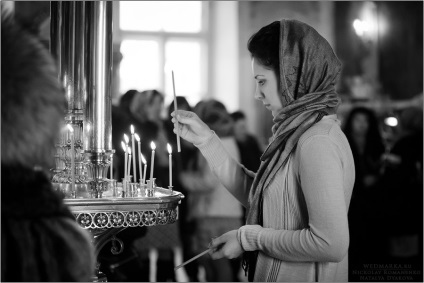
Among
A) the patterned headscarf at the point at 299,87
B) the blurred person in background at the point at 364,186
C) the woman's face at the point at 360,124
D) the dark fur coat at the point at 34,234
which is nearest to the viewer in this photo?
the dark fur coat at the point at 34,234

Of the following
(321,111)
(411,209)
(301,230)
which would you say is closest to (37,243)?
(301,230)

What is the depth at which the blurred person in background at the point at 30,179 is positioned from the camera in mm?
1271

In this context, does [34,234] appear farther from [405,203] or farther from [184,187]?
[405,203]

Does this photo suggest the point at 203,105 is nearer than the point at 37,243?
No

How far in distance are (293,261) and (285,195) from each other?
0.58 ft

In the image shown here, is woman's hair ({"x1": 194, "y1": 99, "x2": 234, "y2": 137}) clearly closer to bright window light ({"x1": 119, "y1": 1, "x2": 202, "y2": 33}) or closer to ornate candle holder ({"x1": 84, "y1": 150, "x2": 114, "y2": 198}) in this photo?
ornate candle holder ({"x1": 84, "y1": 150, "x2": 114, "y2": 198})

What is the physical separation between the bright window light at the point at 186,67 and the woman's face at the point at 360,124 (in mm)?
5348

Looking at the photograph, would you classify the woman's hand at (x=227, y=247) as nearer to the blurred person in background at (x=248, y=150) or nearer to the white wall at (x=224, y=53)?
the blurred person in background at (x=248, y=150)

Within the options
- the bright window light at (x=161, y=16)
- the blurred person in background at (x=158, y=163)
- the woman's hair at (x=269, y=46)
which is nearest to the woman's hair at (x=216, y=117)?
the blurred person in background at (x=158, y=163)

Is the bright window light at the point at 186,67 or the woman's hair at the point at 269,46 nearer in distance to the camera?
the woman's hair at the point at 269,46

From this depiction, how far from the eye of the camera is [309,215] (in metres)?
1.86

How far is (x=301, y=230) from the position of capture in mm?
1892

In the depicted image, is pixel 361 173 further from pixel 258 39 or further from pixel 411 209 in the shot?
pixel 258 39

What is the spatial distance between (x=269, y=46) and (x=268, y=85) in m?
0.11
